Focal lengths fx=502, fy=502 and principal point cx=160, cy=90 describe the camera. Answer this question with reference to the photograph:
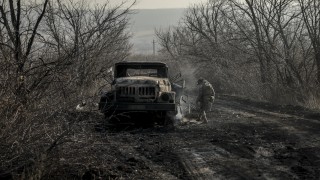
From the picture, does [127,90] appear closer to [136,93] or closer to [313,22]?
[136,93]

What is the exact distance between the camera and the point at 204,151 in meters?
9.96

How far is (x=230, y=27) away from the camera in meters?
26.6

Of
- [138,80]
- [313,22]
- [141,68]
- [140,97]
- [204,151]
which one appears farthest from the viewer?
[313,22]

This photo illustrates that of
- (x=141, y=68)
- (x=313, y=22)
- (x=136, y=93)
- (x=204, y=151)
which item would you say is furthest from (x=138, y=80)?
(x=313, y=22)

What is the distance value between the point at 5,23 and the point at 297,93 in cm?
1462

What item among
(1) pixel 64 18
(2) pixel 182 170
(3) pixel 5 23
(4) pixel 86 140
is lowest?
(2) pixel 182 170

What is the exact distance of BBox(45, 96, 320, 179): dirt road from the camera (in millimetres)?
7801

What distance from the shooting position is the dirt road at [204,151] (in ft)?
25.6

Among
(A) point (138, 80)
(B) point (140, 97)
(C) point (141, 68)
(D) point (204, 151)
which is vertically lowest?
(D) point (204, 151)

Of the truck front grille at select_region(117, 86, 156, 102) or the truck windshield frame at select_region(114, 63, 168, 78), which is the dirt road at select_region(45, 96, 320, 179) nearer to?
the truck front grille at select_region(117, 86, 156, 102)

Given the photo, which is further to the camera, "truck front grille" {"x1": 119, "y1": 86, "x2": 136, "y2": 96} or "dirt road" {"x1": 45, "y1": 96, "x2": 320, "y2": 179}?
"truck front grille" {"x1": 119, "y1": 86, "x2": 136, "y2": 96}

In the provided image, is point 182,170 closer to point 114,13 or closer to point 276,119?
point 276,119

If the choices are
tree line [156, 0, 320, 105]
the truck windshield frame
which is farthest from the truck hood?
tree line [156, 0, 320, 105]

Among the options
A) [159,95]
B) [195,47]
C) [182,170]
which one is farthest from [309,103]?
[195,47]
